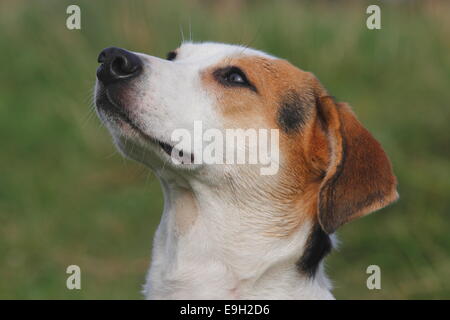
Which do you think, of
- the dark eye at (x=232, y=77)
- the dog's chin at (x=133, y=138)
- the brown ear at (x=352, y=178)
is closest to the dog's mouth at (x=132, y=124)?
the dog's chin at (x=133, y=138)

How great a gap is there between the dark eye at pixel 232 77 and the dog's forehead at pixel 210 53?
0.09 metres

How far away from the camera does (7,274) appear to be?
627 centimetres

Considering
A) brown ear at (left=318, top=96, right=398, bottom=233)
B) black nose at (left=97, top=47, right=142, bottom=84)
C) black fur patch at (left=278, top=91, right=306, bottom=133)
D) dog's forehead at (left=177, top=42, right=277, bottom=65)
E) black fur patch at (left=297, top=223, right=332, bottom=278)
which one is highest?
dog's forehead at (left=177, top=42, right=277, bottom=65)

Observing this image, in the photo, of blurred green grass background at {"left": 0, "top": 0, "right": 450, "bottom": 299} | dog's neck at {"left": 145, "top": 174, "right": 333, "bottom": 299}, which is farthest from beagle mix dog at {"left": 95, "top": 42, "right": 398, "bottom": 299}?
blurred green grass background at {"left": 0, "top": 0, "right": 450, "bottom": 299}

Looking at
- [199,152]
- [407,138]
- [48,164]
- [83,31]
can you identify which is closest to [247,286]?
[199,152]

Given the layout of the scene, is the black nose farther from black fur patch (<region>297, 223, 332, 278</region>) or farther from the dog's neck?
black fur patch (<region>297, 223, 332, 278</region>)

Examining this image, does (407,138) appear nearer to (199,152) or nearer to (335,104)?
(335,104)

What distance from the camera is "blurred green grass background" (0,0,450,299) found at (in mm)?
6277

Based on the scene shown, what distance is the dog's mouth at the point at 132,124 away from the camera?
339 cm

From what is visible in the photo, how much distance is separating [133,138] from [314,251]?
3.29 feet

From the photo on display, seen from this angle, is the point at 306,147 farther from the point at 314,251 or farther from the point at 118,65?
the point at 118,65

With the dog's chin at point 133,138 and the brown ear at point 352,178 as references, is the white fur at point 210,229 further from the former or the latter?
the brown ear at point 352,178

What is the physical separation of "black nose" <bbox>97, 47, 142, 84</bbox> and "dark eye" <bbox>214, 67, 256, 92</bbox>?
1.50ft
